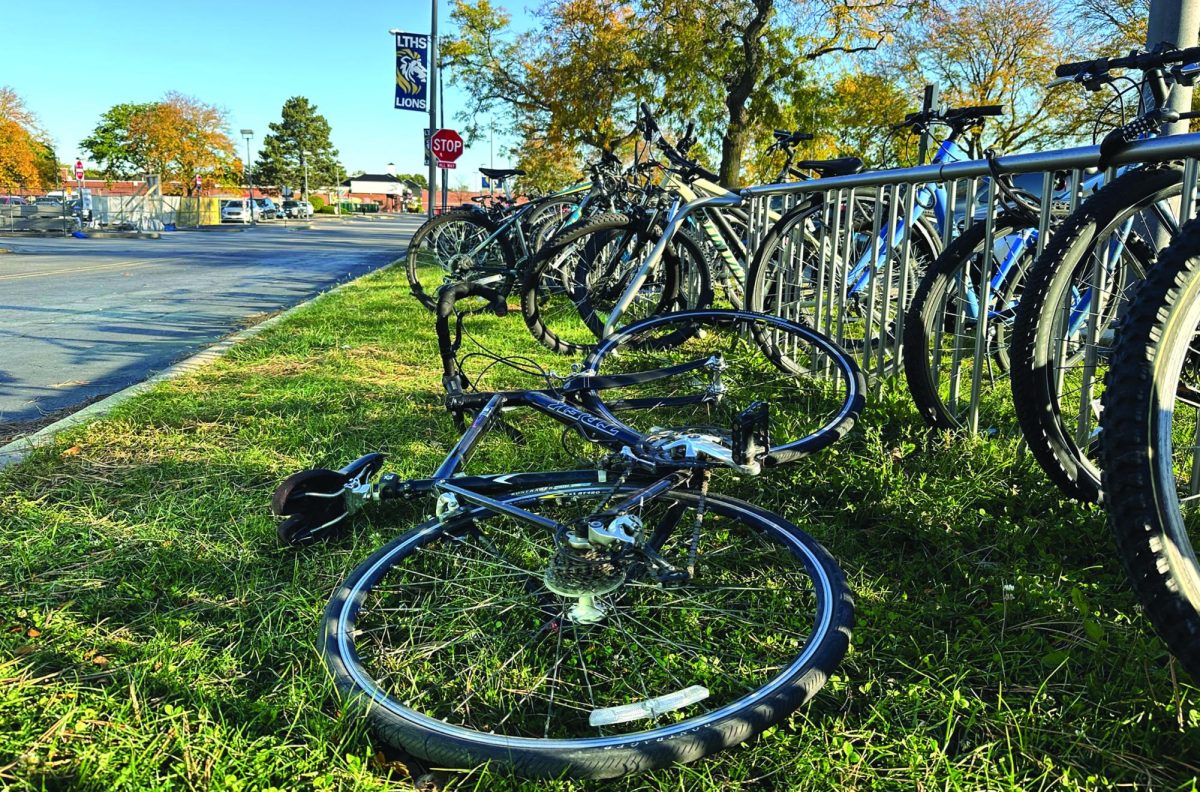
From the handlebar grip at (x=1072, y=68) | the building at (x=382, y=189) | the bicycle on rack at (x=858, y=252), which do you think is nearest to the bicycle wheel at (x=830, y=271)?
the bicycle on rack at (x=858, y=252)

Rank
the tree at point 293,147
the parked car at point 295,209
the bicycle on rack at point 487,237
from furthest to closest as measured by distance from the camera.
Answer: the tree at point 293,147, the parked car at point 295,209, the bicycle on rack at point 487,237

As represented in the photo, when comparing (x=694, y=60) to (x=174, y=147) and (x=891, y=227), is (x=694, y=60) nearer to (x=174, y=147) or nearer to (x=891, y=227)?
(x=891, y=227)

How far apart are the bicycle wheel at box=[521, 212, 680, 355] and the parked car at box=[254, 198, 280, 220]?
5097 cm

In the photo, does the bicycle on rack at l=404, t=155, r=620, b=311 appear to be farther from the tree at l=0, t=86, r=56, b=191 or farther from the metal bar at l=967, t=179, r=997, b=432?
the tree at l=0, t=86, r=56, b=191

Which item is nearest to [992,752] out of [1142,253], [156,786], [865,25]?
[156,786]

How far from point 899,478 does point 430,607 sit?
1.58 meters

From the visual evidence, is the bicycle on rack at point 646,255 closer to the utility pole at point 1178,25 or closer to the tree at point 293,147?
the utility pole at point 1178,25

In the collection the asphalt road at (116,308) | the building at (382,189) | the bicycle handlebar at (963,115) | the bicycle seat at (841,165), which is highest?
the building at (382,189)

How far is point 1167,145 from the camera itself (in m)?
2.10

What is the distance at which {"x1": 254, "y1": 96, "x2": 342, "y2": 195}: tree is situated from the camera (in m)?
86.5

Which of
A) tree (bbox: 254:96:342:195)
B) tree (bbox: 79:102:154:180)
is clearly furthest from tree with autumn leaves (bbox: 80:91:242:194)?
tree (bbox: 254:96:342:195)

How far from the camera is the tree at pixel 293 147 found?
86.5m

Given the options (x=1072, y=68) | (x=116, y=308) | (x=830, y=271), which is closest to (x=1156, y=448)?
(x=1072, y=68)

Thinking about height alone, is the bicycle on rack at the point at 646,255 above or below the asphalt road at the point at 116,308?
above
